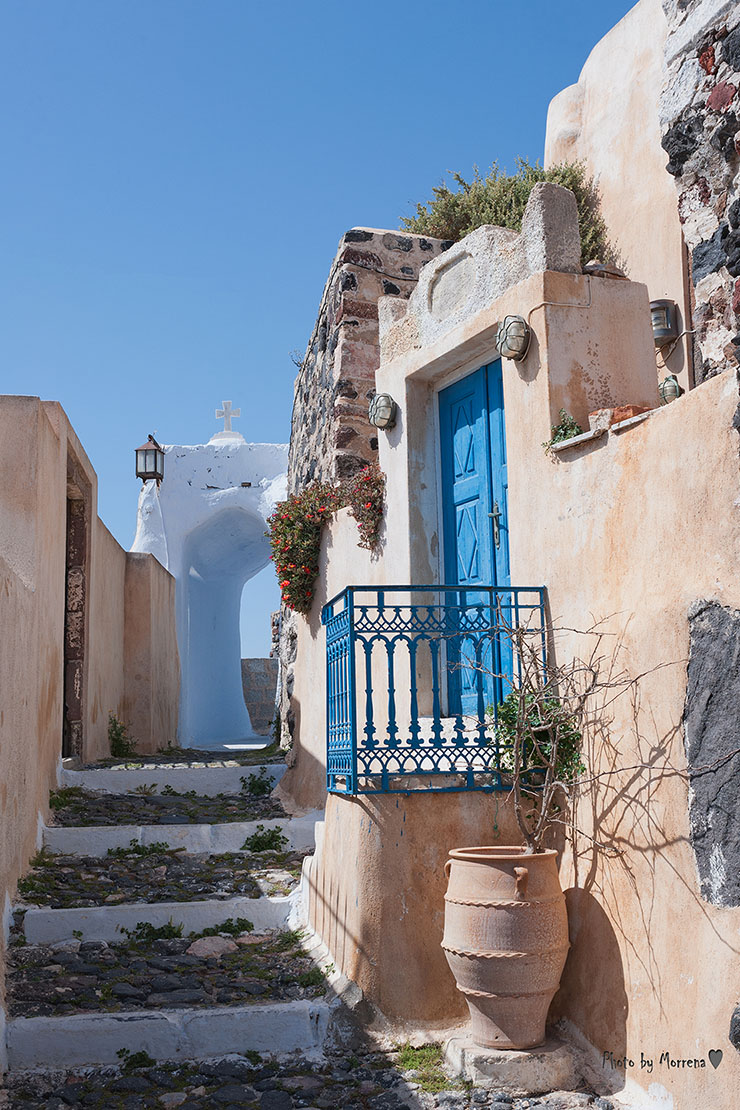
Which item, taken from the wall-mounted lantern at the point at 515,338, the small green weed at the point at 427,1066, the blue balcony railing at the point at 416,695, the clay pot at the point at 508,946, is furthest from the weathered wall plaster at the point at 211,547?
the clay pot at the point at 508,946

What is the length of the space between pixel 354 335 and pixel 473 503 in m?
3.38

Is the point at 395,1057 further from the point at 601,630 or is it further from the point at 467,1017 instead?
the point at 601,630

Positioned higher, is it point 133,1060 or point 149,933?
point 149,933

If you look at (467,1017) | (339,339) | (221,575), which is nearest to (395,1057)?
(467,1017)

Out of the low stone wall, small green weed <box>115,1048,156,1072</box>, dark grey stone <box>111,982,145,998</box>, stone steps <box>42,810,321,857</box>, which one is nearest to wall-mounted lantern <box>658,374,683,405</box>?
stone steps <box>42,810,321,857</box>

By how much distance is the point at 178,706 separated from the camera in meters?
16.4

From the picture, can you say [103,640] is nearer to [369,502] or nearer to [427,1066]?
[369,502]

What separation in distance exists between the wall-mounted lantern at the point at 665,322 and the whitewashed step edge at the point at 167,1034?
20.7 feet

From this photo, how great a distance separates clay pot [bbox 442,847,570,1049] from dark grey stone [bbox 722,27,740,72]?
332 cm

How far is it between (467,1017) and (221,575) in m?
15.6

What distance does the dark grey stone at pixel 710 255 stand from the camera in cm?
390

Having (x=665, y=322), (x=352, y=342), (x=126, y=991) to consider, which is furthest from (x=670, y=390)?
(x=126, y=991)

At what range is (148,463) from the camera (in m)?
17.2

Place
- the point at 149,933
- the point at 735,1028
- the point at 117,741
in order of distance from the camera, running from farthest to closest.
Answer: the point at 117,741 → the point at 149,933 → the point at 735,1028
